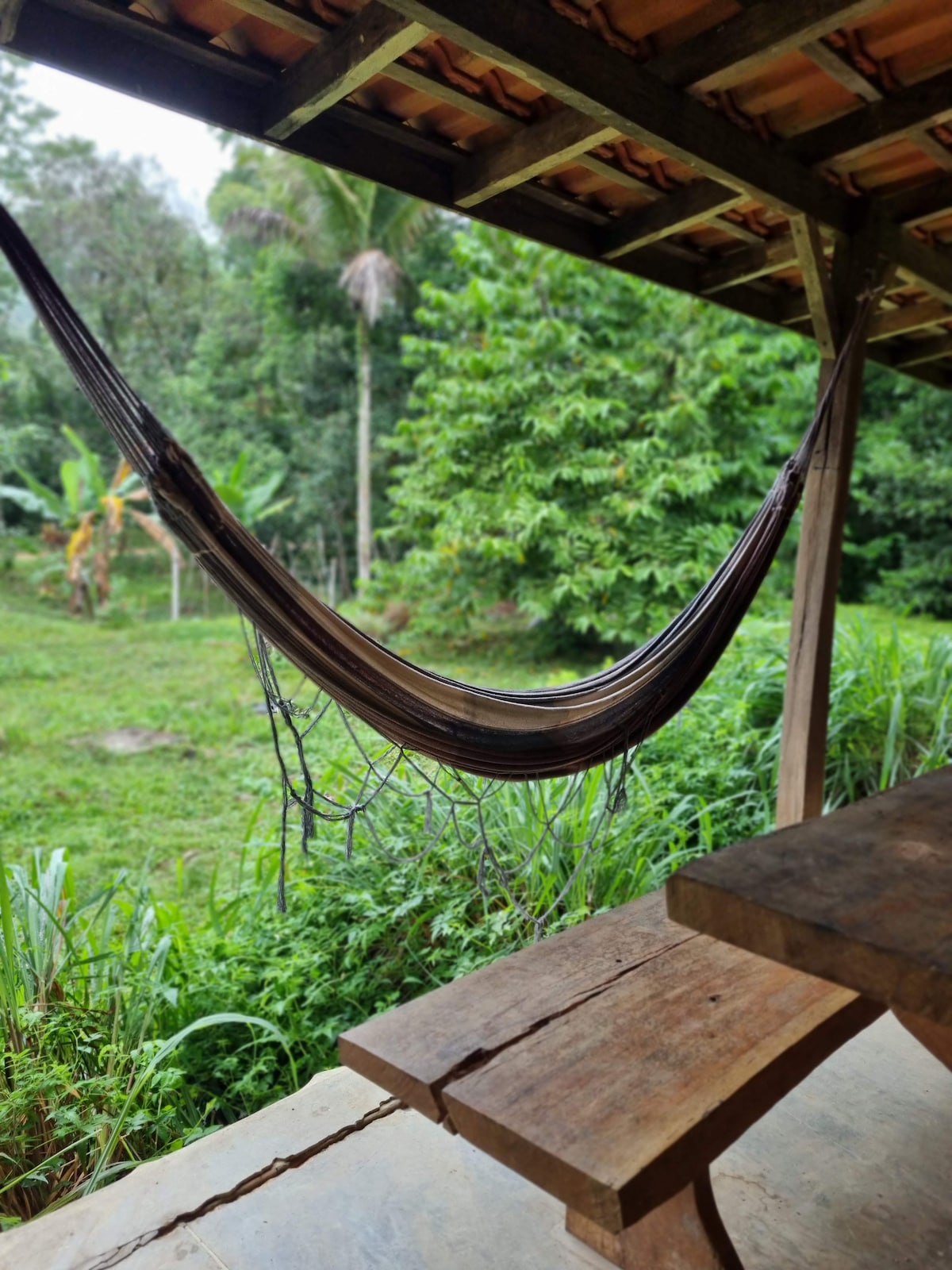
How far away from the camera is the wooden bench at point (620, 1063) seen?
0.84 metres

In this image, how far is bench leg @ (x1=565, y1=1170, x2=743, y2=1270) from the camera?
1.01 m

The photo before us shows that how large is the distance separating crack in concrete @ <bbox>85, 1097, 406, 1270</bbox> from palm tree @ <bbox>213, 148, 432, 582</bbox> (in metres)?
6.33

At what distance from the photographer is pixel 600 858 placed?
7.02ft

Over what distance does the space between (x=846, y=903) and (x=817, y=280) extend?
1414 mm

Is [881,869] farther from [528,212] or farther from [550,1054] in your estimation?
[528,212]

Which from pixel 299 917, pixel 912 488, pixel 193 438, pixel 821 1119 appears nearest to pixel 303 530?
pixel 193 438

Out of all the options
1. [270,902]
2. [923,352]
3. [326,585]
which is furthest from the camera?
[326,585]

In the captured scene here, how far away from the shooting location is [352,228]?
8414mm

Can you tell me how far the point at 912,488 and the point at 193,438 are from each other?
24.6 feet

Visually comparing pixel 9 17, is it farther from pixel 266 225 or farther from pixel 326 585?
pixel 326 585

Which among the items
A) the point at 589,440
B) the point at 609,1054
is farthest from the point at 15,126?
the point at 609,1054

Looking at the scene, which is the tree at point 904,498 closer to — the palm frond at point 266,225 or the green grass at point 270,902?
the green grass at point 270,902

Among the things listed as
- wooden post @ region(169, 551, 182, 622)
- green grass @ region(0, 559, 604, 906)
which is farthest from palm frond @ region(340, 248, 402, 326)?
green grass @ region(0, 559, 604, 906)

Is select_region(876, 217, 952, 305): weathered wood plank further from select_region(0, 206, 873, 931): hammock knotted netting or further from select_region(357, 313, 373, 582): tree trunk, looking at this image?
select_region(357, 313, 373, 582): tree trunk
